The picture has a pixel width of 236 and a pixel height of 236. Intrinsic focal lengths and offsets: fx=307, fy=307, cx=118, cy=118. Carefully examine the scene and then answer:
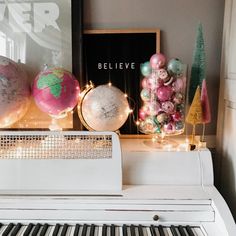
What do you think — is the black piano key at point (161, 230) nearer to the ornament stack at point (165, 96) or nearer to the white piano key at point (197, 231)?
the white piano key at point (197, 231)

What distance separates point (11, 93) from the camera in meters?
1.31

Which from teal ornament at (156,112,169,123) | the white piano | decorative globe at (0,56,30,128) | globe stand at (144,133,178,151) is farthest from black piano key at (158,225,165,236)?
decorative globe at (0,56,30,128)

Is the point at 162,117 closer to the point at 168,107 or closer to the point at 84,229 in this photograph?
the point at 168,107

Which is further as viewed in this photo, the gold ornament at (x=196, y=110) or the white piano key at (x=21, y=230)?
the gold ornament at (x=196, y=110)

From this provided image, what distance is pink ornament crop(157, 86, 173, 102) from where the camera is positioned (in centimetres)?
135

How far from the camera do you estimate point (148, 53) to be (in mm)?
1579

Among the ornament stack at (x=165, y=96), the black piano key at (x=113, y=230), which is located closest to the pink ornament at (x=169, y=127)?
the ornament stack at (x=165, y=96)

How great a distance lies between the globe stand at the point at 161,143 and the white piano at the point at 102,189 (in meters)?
0.05

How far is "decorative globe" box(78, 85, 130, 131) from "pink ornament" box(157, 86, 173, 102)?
0.16 m

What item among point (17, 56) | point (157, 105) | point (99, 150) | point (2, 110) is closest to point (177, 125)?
point (157, 105)

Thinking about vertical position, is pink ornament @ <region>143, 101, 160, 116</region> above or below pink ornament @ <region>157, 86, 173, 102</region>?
below

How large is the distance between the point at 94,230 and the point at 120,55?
2.88ft

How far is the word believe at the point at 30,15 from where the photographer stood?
1534 mm

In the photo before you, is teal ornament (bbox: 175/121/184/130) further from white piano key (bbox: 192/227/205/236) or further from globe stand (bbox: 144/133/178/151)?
white piano key (bbox: 192/227/205/236)
